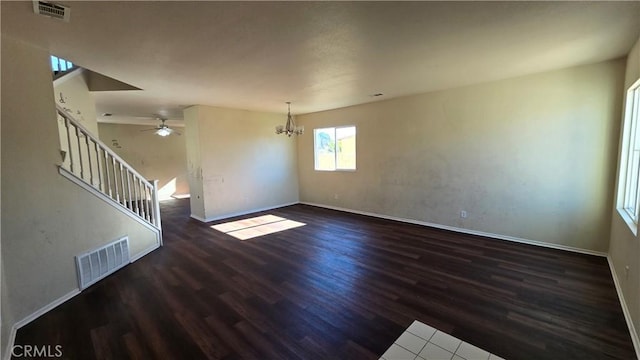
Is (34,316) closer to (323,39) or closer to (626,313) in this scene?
(323,39)

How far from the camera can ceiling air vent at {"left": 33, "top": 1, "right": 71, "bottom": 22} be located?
185 centimetres

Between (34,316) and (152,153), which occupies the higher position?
(152,153)

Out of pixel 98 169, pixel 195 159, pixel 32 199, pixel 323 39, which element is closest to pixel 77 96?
pixel 98 169

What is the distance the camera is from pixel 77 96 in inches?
166

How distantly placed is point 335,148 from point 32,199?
546 cm

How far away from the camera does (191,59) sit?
2949 mm

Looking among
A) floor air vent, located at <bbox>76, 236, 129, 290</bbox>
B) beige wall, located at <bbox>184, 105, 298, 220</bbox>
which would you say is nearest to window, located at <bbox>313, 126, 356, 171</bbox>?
beige wall, located at <bbox>184, 105, 298, 220</bbox>

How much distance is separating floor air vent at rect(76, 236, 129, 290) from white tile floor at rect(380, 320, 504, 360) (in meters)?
3.30

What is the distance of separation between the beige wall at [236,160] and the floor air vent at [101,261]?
2.38 metres

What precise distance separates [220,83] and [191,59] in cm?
100

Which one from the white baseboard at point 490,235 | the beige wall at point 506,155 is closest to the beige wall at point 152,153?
the white baseboard at point 490,235

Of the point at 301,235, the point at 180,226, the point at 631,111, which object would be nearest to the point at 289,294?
the point at 301,235

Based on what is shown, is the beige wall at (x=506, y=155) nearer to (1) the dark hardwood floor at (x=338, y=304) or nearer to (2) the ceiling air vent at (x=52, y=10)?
(1) the dark hardwood floor at (x=338, y=304)

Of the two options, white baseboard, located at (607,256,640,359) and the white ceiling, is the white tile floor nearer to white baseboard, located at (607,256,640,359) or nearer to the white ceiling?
white baseboard, located at (607,256,640,359)
